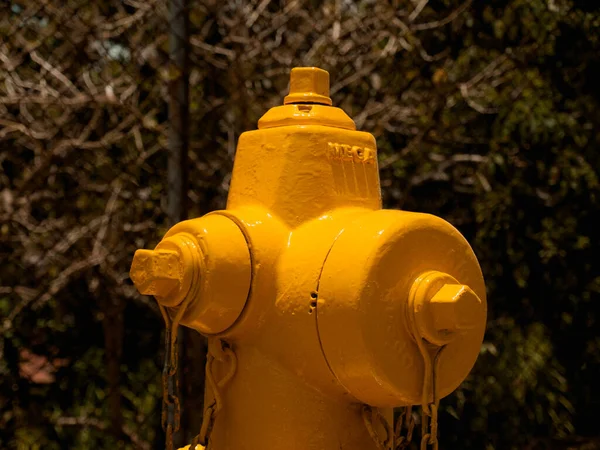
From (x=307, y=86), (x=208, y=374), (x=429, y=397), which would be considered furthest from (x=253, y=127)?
(x=429, y=397)

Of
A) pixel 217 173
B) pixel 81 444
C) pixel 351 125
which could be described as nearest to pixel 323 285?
pixel 351 125

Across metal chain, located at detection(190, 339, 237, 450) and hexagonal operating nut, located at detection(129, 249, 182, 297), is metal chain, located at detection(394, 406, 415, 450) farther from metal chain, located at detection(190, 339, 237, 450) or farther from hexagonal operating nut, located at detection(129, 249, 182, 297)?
hexagonal operating nut, located at detection(129, 249, 182, 297)

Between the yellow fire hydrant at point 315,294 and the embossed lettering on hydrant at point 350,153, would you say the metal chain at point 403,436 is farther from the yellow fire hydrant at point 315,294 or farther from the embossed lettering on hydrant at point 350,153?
the embossed lettering on hydrant at point 350,153

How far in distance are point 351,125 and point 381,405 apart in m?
0.46

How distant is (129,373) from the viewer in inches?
95.3

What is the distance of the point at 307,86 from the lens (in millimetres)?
1279

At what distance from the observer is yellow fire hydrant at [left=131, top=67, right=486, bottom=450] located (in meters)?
1.03

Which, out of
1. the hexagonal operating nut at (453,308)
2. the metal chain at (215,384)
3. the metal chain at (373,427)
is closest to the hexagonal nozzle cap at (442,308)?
the hexagonal operating nut at (453,308)

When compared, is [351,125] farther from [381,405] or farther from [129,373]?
[129,373]

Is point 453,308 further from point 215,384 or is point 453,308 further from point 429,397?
point 215,384

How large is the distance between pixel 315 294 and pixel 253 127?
1.42 meters

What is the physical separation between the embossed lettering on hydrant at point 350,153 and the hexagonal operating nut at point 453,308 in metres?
0.29

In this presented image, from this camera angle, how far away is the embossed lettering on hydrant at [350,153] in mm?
1204

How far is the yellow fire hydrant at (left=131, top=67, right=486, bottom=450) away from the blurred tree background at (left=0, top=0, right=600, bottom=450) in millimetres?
1141
